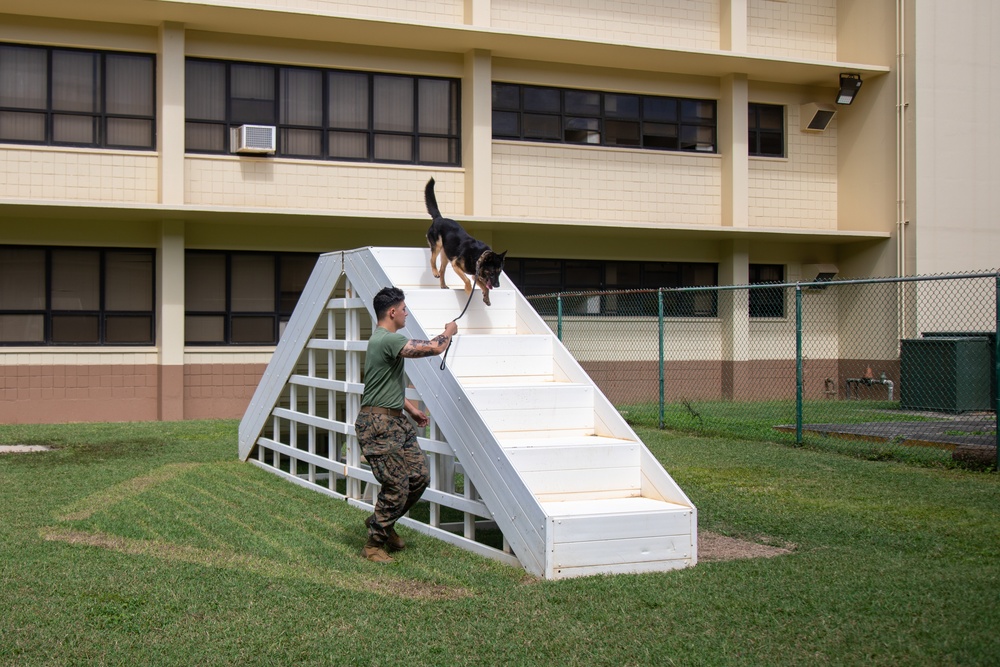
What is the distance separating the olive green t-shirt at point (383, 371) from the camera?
768cm

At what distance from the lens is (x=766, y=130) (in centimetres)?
2422

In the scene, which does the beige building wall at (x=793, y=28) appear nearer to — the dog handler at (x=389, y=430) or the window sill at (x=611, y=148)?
the window sill at (x=611, y=148)

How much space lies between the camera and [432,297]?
9.22 meters

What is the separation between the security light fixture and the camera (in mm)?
23062

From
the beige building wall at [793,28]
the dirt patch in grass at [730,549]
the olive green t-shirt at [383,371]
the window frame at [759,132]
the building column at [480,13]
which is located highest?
the beige building wall at [793,28]

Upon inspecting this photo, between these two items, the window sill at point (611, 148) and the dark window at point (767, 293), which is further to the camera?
the dark window at point (767, 293)

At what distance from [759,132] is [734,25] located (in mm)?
2571

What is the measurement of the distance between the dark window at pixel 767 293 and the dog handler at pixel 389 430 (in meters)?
18.1

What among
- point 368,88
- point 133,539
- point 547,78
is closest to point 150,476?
point 133,539

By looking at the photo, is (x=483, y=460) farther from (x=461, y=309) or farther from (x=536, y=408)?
(x=461, y=309)

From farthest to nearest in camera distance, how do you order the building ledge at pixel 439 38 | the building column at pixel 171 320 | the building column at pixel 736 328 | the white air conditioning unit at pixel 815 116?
the white air conditioning unit at pixel 815 116, the building column at pixel 736 328, the building column at pixel 171 320, the building ledge at pixel 439 38

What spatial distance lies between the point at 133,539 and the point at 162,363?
1196 cm

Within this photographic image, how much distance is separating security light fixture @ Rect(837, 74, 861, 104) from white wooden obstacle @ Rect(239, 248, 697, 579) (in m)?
15.9

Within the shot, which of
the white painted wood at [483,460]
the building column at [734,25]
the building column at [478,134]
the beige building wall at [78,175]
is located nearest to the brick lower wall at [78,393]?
the beige building wall at [78,175]
